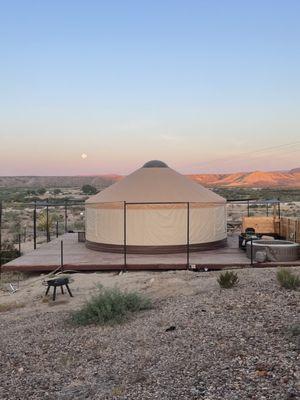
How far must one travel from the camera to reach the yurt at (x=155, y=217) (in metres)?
15.0

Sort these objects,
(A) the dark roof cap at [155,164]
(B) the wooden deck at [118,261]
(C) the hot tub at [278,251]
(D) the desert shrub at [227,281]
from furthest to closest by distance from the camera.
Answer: (A) the dark roof cap at [155,164] < (C) the hot tub at [278,251] < (B) the wooden deck at [118,261] < (D) the desert shrub at [227,281]

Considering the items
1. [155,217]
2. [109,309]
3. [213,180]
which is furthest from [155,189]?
[213,180]

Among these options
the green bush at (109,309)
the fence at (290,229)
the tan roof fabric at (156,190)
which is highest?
the tan roof fabric at (156,190)

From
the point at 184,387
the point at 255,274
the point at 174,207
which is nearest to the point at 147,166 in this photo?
the point at 174,207

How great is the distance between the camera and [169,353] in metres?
5.61

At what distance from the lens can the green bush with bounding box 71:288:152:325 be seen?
24.2 feet

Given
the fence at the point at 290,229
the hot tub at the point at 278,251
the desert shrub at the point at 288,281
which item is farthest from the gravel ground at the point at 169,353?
the fence at the point at 290,229

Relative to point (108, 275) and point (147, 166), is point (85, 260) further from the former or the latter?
point (147, 166)

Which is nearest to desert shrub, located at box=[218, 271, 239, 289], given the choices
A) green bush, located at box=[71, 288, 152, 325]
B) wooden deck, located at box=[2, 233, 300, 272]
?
green bush, located at box=[71, 288, 152, 325]

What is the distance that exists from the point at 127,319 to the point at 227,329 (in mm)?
1837

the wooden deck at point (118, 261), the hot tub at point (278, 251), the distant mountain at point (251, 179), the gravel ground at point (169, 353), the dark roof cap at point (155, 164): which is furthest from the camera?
the distant mountain at point (251, 179)

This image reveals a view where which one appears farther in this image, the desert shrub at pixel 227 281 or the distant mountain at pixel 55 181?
the distant mountain at pixel 55 181

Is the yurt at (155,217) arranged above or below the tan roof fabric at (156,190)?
below

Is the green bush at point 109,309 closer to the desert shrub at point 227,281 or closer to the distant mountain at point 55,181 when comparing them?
the desert shrub at point 227,281
